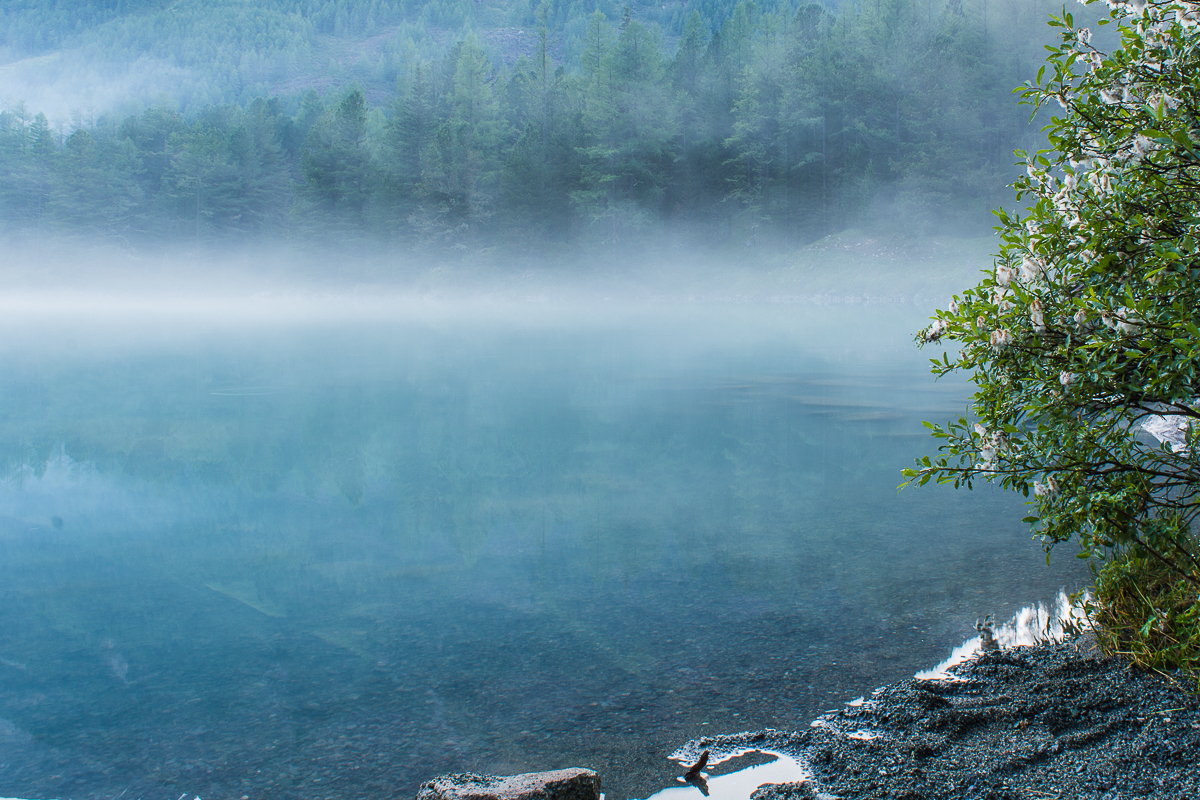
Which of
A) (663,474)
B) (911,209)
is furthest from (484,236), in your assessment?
(663,474)

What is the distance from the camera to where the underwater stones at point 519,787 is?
421 cm

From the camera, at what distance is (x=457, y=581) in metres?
8.66

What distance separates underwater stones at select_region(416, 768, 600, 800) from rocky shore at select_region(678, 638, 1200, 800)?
2.94ft

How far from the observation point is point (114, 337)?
42125 millimetres

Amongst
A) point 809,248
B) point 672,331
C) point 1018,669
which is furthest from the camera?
point 809,248

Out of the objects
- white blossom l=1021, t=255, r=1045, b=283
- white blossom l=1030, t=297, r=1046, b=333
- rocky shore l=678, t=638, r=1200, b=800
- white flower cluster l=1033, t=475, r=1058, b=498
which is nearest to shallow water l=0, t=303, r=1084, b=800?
rocky shore l=678, t=638, r=1200, b=800

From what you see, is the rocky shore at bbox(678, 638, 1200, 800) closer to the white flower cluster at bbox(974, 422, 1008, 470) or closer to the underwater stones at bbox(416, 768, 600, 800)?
the underwater stones at bbox(416, 768, 600, 800)

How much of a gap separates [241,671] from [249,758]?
138 cm

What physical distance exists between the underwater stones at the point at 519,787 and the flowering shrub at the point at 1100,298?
2366 millimetres

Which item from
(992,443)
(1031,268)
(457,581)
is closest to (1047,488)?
(992,443)

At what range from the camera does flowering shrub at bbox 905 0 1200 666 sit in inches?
163

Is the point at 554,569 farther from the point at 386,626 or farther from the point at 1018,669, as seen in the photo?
the point at 1018,669

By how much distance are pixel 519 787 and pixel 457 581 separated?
177 inches

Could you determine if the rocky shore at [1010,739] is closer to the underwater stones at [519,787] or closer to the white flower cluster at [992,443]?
the underwater stones at [519,787]
